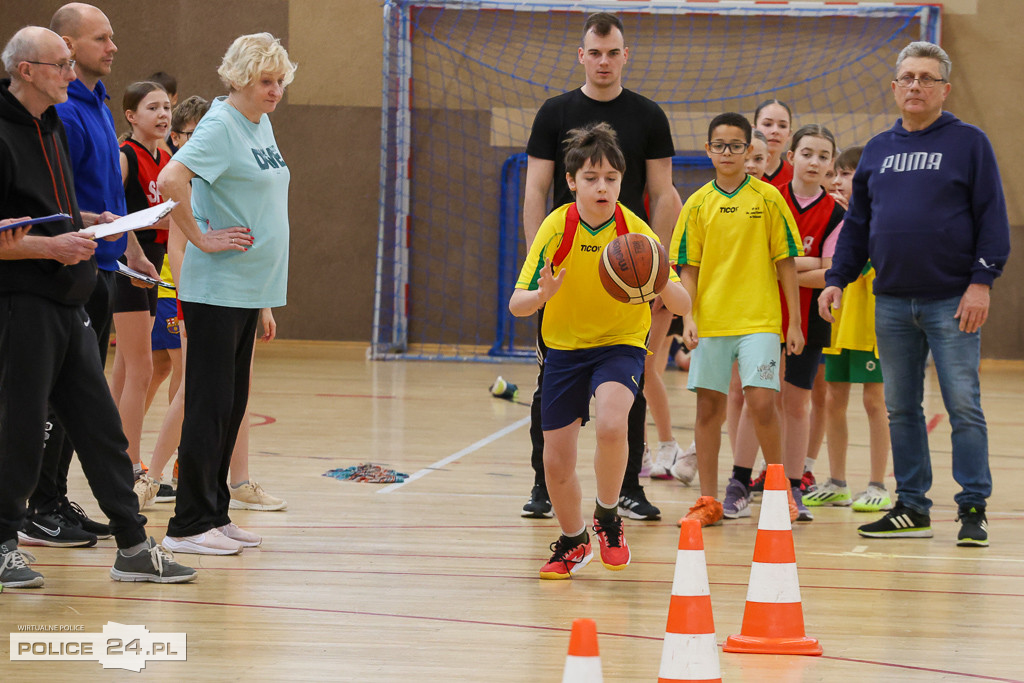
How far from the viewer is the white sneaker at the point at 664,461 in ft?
18.6

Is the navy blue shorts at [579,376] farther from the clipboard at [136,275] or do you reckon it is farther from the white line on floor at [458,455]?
the white line on floor at [458,455]

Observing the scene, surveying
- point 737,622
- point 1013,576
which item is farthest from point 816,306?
point 737,622

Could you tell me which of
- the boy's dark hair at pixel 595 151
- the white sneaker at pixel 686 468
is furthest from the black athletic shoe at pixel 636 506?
the boy's dark hair at pixel 595 151

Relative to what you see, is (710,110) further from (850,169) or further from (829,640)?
(829,640)

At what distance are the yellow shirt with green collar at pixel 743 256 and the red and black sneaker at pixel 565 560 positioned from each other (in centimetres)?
121

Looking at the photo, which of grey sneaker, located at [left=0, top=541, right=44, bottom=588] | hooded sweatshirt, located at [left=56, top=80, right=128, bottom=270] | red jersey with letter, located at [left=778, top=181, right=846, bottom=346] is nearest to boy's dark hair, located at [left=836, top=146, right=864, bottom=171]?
red jersey with letter, located at [left=778, top=181, right=846, bottom=346]

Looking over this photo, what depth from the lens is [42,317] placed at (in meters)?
3.30

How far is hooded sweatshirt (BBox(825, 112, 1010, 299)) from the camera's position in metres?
4.30

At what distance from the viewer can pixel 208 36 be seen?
1182 centimetres

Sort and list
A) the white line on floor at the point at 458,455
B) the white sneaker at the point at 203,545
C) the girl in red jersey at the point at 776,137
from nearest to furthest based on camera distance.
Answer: the white sneaker at the point at 203,545 → the white line on floor at the point at 458,455 → the girl in red jersey at the point at 776,137

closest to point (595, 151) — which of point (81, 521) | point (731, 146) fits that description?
point (731, 146)

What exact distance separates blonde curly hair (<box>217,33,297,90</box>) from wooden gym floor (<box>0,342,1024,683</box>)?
1.61m

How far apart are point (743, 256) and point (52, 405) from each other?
260 cm

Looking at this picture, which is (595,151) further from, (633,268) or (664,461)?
(664,461)
